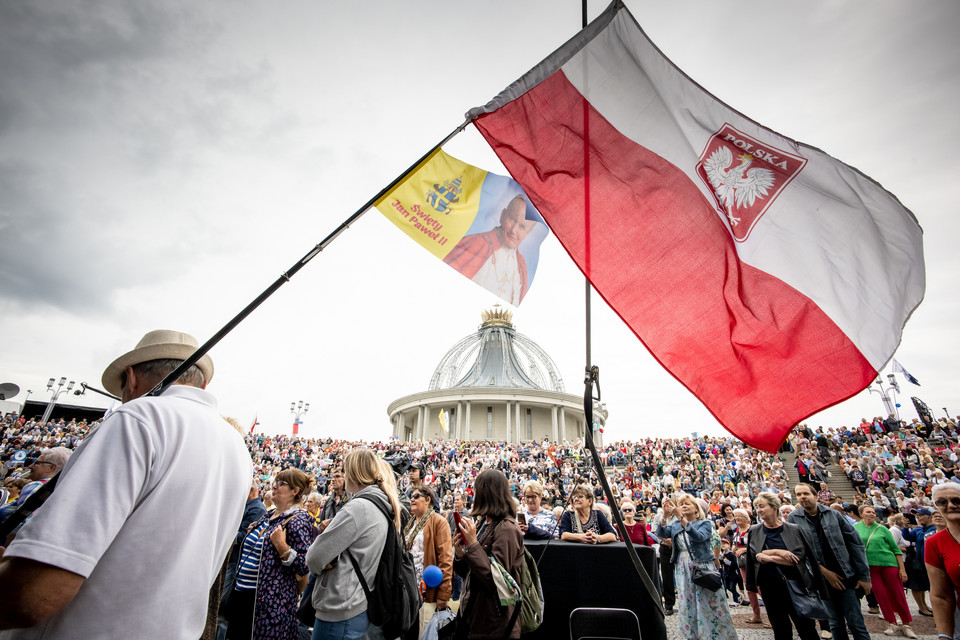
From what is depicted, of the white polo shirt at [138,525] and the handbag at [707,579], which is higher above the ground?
the white polo shirt at [138,525]

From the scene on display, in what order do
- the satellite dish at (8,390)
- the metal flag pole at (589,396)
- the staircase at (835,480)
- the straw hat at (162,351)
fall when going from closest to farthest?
the straw hat at (162,351), the metal flag pole at (589,396), the staircase at (835,480), the satellite dish at (8,390)

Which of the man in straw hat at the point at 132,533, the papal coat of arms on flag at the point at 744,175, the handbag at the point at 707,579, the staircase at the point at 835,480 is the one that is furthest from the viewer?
the staircase at the point at 835,480

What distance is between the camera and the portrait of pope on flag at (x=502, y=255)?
4.69 metres

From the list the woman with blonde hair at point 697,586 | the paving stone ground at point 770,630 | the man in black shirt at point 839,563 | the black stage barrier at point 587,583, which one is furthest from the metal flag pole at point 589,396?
the paving stone ground at point 770,630

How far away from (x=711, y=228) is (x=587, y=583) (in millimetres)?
3291

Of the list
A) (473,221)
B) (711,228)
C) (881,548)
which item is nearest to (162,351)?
(473,221)

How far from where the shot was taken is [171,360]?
2301 mm

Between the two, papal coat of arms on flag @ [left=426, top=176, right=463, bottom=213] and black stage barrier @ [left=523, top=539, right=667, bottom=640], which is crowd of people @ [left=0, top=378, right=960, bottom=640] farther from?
papal coat of arms on flag @ [left=426, top=176, right=463, bottom=213]

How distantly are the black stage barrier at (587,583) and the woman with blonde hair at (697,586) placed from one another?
2418 millimetres

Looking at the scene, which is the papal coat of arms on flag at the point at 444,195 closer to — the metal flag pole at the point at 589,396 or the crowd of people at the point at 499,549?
the metal flag pole at the point at 589,396

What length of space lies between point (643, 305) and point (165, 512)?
3.47 meters

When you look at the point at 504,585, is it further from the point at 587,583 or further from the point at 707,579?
the point at 707,579

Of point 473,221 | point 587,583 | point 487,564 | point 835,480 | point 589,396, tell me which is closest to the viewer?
point 589,396

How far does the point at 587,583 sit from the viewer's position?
4.14m
